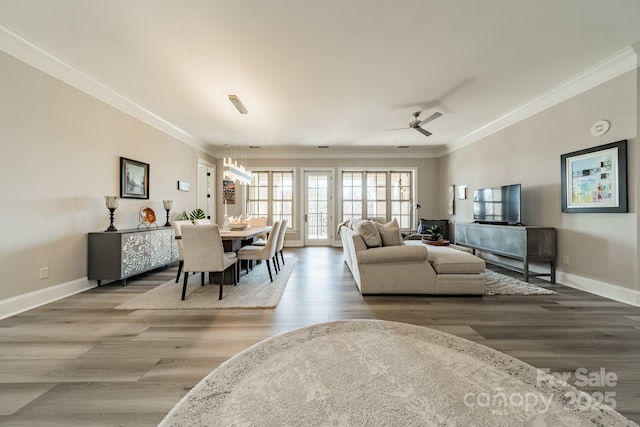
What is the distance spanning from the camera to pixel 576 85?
3.17 m

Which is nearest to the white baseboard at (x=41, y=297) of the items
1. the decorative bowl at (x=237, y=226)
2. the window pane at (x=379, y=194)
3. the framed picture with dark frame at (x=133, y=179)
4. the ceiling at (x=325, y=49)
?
the framed picture with dark frame at (x=133, y=179)

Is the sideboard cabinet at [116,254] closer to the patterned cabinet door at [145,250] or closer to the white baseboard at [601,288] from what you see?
the patterned cabinet door at [145,250]

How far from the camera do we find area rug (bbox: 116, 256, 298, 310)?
2666 mm

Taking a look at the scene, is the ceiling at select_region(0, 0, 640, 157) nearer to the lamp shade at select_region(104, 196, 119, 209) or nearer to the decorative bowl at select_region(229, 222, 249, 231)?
the lamp shade at select_region(104, 196, 119, 209)

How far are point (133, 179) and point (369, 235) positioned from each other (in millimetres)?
3875

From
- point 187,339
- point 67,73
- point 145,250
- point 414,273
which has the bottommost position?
point 187,339

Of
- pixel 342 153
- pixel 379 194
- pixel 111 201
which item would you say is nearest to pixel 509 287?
Answer: pixel 379 194

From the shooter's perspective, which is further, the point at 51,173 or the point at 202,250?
the point at 202,250

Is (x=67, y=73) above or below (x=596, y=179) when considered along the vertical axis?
above

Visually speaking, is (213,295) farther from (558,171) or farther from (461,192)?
(461,192)

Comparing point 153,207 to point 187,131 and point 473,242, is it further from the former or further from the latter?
point 473,242

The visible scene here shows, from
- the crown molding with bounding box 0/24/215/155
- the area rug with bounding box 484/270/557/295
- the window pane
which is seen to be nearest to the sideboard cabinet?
the crown molding with bounding box 0/24/215/155

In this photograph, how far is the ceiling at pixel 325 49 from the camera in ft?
6.75

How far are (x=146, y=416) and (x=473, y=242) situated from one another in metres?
5.11
